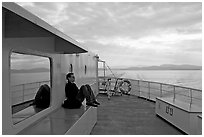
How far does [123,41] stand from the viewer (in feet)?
31.1

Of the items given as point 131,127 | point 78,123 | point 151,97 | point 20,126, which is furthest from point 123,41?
point 20,126

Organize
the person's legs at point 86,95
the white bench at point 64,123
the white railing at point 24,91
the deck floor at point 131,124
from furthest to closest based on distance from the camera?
1. the person's legs at point 86,95
2. the deck floor at point 131,124
3. the white bench at point 64,123
4. the white railing at point 24,91

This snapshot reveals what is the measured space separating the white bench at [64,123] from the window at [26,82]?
18 centimetres

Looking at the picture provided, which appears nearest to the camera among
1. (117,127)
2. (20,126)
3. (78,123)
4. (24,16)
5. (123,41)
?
(24,16)

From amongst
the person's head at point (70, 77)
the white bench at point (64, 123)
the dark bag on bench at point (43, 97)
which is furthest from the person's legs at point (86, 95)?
the dark bag on bench at point (43, 97)

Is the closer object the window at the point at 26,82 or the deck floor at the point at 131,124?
the window at the point at 26,82

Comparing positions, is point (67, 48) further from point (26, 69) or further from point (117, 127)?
point (117, 127)

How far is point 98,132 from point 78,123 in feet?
2.79

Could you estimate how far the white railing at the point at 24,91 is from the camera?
7.24ft

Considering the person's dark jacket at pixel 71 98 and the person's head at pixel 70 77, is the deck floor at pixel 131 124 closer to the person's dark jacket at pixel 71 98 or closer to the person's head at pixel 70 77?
the person's dark jacket at pixel 71 98

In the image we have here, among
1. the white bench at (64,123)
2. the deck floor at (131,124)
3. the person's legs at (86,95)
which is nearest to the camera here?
the white bench at (64,123)

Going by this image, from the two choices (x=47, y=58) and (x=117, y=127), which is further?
(x=117, y=127)

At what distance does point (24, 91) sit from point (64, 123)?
2.28 ft

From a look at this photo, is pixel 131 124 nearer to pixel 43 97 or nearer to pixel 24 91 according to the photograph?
pixel 43 97
